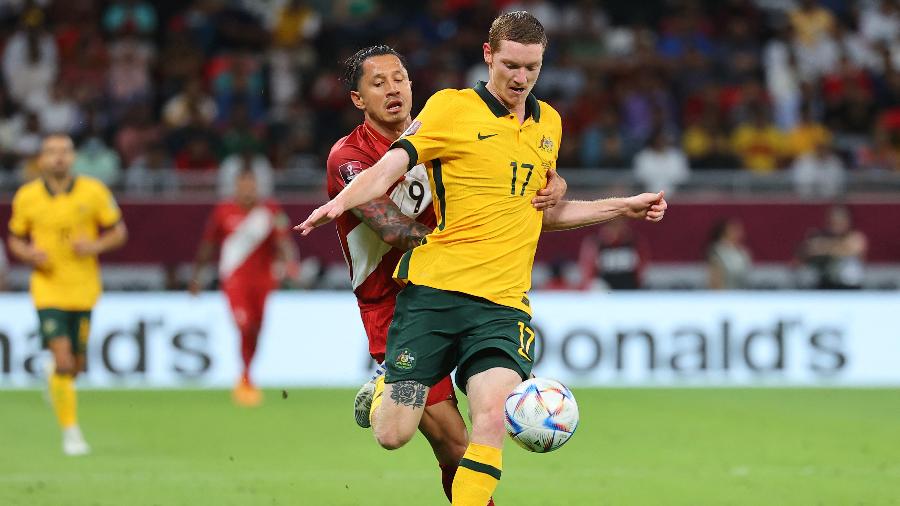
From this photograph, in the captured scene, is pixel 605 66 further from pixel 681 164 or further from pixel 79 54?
pixel 79 54

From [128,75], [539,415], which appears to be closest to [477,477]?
[539,415]

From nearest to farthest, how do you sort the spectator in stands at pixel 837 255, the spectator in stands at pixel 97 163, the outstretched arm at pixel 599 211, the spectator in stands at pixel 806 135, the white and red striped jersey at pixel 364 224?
the outstretched arm at pixel 599 211 < the white and red striped jersey at pixel 364 224 < the spectator in stands at pixel 837 255 < the spectator in stands at pixel 97 163 < the spectator in stands at pixel 806 135

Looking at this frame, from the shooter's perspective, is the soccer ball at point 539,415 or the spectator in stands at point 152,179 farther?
the spectator in stands at point 152,179

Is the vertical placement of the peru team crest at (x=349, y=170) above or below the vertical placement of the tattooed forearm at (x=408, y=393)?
above

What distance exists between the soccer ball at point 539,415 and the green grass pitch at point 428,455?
83.0 inches

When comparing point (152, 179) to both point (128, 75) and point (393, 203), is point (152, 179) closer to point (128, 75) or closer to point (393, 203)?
point (128, 75)

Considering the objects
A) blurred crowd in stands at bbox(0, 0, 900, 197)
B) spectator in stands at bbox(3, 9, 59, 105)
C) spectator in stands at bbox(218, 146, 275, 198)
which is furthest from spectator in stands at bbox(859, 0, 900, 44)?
spectator in stands at bbox(3, 9, 59, 105)

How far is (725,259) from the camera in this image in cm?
1716

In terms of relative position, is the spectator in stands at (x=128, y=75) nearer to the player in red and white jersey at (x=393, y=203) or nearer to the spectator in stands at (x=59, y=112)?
the spectator in stands at (x=59, y=112)

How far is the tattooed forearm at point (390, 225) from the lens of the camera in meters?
6.59

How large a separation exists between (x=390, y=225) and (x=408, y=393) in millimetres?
737

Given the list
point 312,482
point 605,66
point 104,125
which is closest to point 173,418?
point 312,482

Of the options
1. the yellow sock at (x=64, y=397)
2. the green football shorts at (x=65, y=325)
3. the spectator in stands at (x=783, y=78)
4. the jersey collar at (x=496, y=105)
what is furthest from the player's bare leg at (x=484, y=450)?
the spectator in stands at (x=783, y=78)

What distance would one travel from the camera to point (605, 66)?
1989cm
